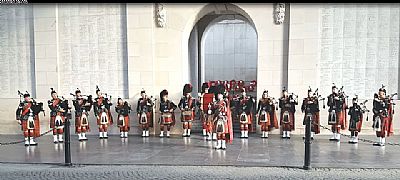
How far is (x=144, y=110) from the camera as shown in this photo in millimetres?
11516

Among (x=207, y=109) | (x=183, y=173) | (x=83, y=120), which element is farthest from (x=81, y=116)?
(x=183, y=173)

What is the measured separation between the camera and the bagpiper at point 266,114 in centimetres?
1107

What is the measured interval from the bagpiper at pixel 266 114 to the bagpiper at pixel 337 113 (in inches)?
64.2

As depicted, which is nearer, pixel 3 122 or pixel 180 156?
pixel 180 156

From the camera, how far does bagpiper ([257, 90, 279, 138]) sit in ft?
36.3

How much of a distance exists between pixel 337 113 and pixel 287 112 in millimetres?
A: 1423

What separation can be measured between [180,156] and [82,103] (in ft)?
15.1

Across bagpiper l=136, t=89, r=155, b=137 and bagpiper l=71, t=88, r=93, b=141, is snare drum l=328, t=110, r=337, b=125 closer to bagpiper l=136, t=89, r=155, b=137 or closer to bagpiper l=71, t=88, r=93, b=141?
bagpiper l=136, t=89, r=155, b=137

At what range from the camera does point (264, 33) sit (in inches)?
462

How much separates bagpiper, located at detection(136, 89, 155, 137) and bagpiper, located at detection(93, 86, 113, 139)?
3.12 feet

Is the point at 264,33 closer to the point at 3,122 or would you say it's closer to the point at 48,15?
the point at 48,15

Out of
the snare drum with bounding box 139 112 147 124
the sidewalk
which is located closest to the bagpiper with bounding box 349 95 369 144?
the sidewalk

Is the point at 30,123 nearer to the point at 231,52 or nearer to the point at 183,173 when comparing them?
the point at 183,173

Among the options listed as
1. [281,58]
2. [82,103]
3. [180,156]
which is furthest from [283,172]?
[82,103]
